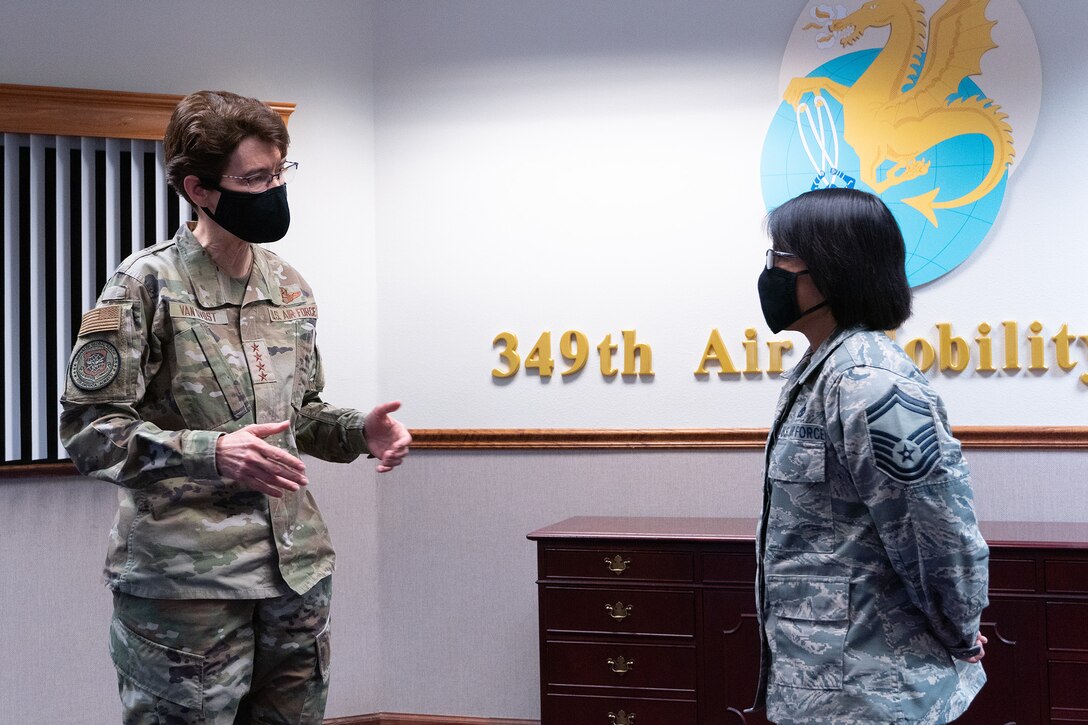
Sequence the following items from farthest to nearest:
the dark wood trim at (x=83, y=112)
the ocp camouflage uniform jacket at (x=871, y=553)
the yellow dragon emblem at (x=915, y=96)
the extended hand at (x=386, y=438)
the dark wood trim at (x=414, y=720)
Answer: the dark wood trim at (x=414, y=720) → the yellow dragon emblem at (x=915, y=96) → the dark wood trim at (x=83, y=112) → the extended hand at (x=386, y=438) → the ocp camouflage uniform jacket at (x=871, y=553)

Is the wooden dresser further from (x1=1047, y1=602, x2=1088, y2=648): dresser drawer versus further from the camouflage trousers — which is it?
the camouflage trousers

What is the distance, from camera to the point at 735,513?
12.3ft

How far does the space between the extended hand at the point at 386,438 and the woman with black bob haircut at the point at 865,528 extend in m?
0.75

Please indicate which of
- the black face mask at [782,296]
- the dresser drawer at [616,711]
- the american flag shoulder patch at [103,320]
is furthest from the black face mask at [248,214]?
the dresser drawer at [616,711]

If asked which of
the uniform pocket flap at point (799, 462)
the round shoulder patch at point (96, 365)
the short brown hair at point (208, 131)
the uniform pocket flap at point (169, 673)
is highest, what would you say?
the short brown hair at point (208, 131)

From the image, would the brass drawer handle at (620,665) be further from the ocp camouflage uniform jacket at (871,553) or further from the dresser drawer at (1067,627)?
the ocp camouflage uniform jacket at (871,553)

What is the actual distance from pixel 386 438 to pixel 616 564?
56.0 inches

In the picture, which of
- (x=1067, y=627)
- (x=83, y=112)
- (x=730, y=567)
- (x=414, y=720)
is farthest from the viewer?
(x=414, y=720)

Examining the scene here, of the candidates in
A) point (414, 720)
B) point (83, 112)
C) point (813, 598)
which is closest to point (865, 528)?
point (813, 598)

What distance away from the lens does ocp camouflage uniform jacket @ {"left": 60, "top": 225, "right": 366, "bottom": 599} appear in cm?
172

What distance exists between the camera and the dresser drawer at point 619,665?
325cm

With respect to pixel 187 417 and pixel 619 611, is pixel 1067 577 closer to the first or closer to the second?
pixel 619 611

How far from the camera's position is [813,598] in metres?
1.70

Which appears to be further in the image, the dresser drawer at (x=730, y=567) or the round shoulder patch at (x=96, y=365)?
the dresser drawer at (x=730, y=567)
